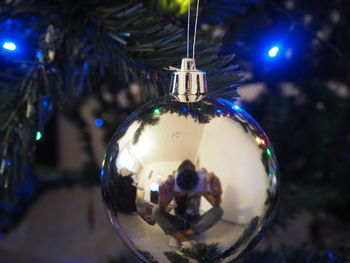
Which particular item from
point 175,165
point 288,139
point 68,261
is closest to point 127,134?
point 175,165

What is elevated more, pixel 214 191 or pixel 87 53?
pixel 87 53

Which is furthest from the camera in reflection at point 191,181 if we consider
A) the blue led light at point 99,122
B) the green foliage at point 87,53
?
the blue led light at point 99,122

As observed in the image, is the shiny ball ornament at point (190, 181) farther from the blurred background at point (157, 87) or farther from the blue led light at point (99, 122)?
the blue led light at point (99, 122)

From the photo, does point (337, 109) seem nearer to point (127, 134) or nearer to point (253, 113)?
point (253, 113)

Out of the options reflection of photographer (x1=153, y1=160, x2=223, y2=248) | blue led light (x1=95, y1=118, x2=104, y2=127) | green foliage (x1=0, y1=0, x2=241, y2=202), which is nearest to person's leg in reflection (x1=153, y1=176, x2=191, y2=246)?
reflection of photographer (x1=153, y1=160, x2=223, y2=248)

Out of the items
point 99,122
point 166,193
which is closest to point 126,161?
point 166,193

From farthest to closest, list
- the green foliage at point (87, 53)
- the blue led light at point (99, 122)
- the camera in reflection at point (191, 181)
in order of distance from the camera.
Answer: the blue led light at point (99, 122), the green foliage at point (87, 53), the camera in reflection at point (191, 181)

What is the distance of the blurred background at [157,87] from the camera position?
1.47 feet

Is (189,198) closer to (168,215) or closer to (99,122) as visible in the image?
(168,215)

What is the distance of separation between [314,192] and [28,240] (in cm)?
100

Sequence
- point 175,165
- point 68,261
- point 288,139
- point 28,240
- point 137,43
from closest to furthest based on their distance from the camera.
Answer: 1. point 175,165
2. point 137,43
3. point 288,139
4. point 68,261
5. point 28,240

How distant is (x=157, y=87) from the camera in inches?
17.3

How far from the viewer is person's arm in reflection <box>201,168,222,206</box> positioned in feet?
0.87

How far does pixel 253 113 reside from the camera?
2.93 ft
